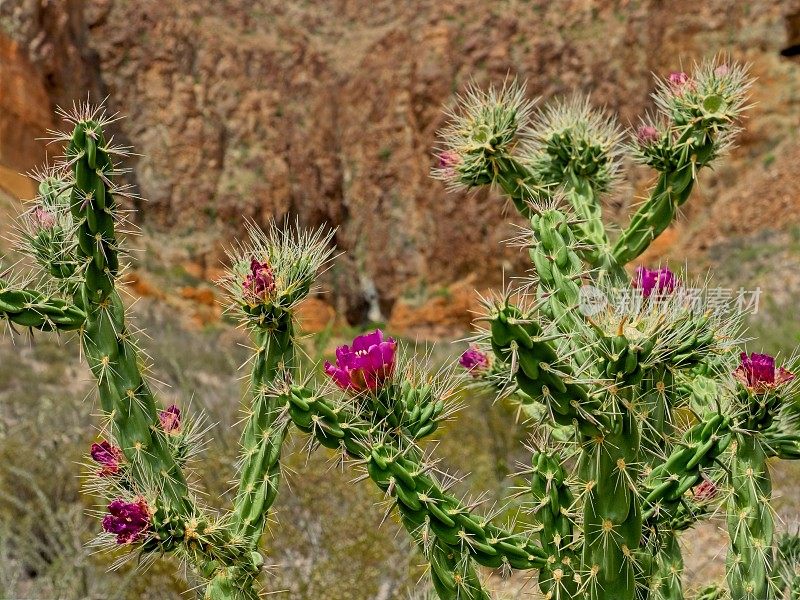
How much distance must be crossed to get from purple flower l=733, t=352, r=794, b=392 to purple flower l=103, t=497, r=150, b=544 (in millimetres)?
1500

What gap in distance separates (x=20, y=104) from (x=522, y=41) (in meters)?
13.3

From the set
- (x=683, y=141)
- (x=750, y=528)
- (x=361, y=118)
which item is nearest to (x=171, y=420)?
(x=750, y=528)

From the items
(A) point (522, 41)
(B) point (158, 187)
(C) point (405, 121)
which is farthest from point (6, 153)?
(A) point (522, 41)

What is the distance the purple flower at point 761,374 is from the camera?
7.47 feet

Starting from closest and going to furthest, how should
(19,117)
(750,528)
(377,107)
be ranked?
1. (750,528)
2. (19,117)
3. (377,107)

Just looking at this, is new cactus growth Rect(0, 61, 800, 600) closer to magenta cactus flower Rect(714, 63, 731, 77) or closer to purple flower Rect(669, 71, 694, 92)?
purple flower Rect(669, 71, 694, 92)

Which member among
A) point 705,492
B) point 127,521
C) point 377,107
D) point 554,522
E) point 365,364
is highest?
point 365,364

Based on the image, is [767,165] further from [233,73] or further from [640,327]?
[640,327]

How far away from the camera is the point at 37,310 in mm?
2324

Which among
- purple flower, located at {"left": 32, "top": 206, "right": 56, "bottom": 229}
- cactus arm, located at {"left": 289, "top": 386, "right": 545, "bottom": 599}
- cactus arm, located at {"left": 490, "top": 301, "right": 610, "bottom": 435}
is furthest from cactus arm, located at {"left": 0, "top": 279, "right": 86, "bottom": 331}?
cactus arm, located at {"left": 490, "top": 301, "right": 610, "bottom": 435}

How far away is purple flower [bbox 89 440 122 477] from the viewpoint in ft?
7.88

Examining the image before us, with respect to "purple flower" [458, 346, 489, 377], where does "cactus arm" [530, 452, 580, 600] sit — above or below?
above

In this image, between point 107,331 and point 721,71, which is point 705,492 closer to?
point 721,71

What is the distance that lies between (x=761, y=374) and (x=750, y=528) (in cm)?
53
